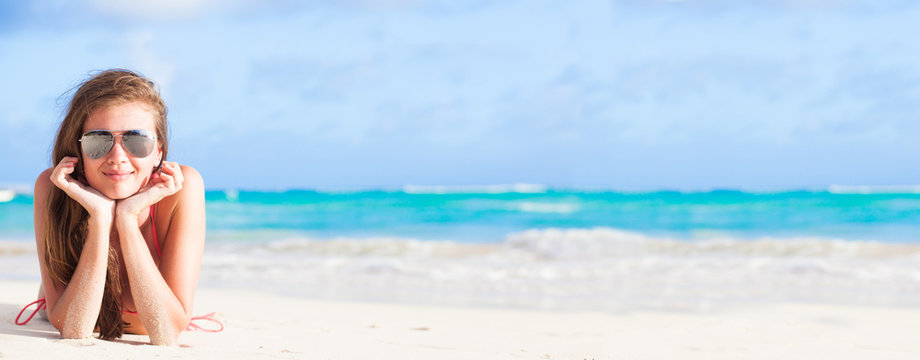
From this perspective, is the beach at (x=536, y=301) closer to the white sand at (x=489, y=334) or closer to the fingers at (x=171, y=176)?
the white sand at (x=489, y=334)

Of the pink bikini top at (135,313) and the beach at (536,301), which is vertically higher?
the pink bikini top at (135,313)

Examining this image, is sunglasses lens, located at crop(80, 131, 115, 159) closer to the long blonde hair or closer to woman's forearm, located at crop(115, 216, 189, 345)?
the long blonde hair

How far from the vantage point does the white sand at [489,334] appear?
11.1 ft

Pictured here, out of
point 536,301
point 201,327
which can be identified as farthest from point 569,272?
point 201,327

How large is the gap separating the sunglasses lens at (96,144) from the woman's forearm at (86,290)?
0.27 meters

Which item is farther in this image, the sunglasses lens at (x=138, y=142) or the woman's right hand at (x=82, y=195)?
the sunglasses lens at (x=138, y=142)

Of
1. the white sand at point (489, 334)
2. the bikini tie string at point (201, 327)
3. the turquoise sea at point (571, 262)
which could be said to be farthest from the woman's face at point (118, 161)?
the turquoise sea at point (571, 262)

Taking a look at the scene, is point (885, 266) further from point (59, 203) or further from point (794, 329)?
point (59, 203)

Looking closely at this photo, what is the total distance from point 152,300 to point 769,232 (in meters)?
15.8

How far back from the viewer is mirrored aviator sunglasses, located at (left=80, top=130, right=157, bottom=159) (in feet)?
9.23

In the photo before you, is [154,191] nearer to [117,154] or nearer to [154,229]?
[117,154]

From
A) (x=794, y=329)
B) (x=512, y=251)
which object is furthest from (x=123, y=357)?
(x=512, y=251)

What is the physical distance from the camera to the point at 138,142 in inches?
113

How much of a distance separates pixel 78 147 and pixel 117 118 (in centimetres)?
23
